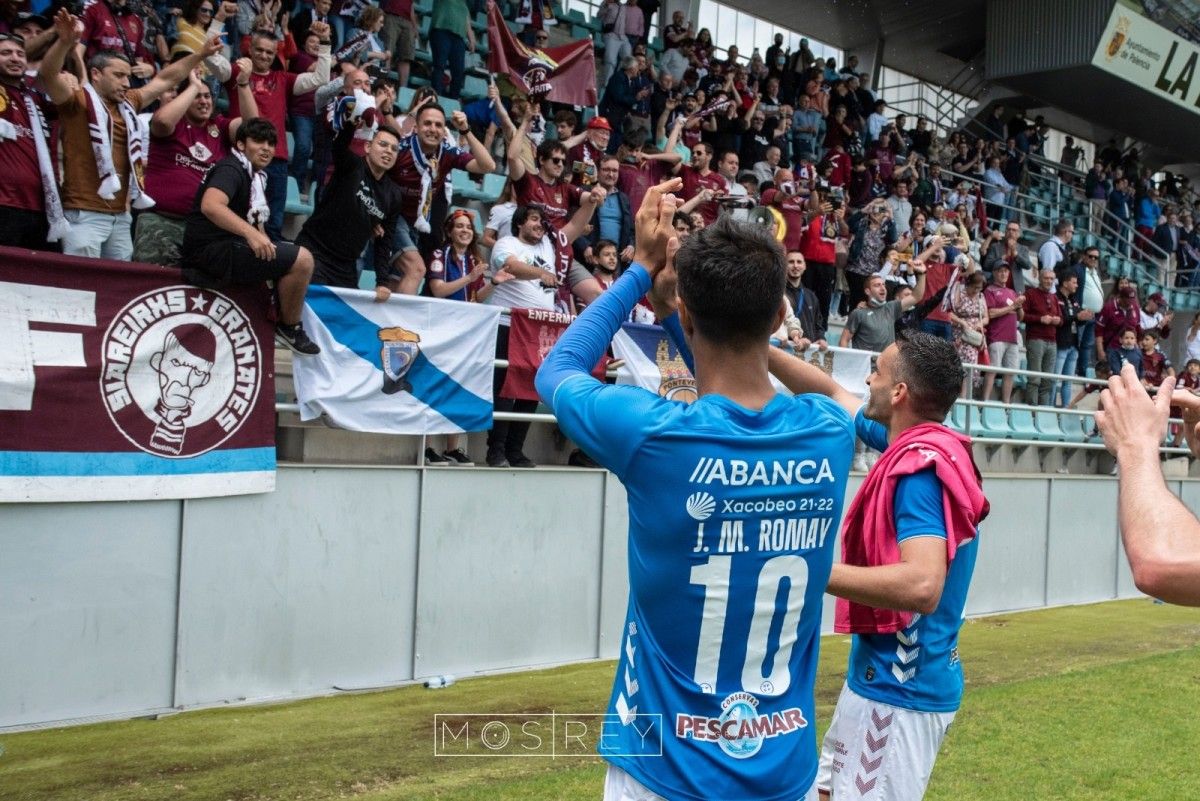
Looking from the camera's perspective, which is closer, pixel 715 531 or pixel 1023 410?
pixel 715 531

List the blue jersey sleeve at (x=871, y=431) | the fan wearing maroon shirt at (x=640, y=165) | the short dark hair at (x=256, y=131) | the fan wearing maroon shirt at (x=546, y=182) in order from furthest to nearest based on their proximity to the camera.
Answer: the fan wearing maroon shirt at (x=640, y=165) < the fan wearing maroon shirt at (x=546, y=182) < the short dark hair at (x=256, y=131) < the blue jersey sleeve at (x=871, y=431)

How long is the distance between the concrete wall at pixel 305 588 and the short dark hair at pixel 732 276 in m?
5.42

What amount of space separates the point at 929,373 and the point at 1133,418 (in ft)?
5.30

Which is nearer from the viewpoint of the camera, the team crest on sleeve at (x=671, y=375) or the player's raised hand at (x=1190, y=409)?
the player's raised hand at (x=1190, y=409)

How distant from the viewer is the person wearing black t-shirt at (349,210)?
8250 millimetres

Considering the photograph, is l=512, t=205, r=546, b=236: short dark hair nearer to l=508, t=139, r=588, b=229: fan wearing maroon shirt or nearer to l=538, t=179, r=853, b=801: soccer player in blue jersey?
l=508, t=139, r=588, b=229: fan wearing maroon shirt

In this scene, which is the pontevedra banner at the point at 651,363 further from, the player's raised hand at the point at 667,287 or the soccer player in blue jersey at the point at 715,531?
the soccer player in blue jersey at the point at 715,531

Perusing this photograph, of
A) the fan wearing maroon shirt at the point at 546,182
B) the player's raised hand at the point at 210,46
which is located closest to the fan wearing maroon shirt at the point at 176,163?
the player's raised hand at the point at 210,46

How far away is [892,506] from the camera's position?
144 inches

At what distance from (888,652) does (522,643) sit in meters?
5.75

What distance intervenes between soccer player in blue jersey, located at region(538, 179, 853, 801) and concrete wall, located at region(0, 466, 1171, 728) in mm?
5154

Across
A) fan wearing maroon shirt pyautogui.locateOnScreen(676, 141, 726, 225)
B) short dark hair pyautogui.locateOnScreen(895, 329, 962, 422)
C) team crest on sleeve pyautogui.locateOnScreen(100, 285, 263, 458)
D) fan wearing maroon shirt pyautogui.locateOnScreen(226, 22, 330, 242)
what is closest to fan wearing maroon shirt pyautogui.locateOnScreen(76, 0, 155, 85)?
fan wearing maroon shirt pyautogui.locateOnScreen(226, 22, 330, 242)

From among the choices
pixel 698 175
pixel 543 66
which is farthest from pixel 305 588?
pixel 543 66

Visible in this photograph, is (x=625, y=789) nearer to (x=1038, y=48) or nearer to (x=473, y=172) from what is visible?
(x=473, y=172)
